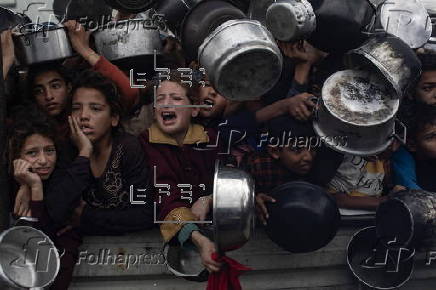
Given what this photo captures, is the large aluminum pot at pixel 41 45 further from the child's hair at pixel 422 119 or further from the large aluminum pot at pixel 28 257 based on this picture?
the child's hair at pixel 422 119

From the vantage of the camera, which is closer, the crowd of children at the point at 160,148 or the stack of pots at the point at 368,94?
the crowd of children at the point at 160,148

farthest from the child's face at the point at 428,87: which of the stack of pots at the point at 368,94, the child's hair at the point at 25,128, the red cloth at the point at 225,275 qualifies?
the child's hair at the point at 25,128

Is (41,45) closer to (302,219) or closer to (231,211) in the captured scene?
(231,211)

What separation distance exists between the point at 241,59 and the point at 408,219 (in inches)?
40.4

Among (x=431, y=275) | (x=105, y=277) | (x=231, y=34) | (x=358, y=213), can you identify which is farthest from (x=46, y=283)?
(x=431, y=275)

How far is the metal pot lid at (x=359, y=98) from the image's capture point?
2.94 meters

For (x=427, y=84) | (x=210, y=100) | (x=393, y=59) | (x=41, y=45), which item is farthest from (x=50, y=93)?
(x=427, y=84)

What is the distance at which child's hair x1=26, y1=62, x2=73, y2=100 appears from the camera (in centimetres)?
300

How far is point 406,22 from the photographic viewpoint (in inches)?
131

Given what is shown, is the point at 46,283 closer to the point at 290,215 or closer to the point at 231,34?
the point at 290,215

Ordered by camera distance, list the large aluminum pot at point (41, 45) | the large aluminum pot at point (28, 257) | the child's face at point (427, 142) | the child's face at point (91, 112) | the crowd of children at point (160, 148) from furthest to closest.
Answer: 1. the child's face at point (427, 142)
2. the large aluminum pot at point (41, 45)
3. the child's face at point (91, 112)
4. the crowd of children at point (160, 148)
5. the large aluminum pot at point (28, 257)

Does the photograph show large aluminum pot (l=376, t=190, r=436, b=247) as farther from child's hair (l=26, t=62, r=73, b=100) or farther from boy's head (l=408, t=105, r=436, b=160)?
child's hair (l=26, t=62, r=73, b=100)

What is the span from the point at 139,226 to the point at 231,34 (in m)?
0.86

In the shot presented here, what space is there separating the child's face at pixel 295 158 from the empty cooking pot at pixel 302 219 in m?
0.15
